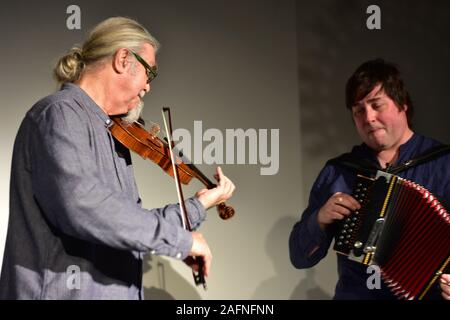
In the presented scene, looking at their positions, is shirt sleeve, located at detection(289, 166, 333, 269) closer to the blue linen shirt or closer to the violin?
the violin

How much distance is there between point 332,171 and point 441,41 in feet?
3.92

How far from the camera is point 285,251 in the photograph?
2.96 meters

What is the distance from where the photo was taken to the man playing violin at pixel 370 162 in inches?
81.9

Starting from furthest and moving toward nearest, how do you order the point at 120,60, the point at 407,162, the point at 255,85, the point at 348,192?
the point at 255,85 → the point at 348,192 → the point at 407,162 → the point at 120,60

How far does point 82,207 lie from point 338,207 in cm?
99

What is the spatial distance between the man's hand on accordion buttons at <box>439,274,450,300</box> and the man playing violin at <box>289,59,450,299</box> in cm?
23

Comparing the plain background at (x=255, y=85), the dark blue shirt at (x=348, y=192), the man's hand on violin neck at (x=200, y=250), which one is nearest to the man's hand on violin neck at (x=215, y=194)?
the man's hand on violin neck at (x=200, y=250)

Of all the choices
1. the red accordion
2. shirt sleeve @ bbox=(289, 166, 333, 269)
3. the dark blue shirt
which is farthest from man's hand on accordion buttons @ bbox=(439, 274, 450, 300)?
shirt sleeve @ bbox=(289, 166, 333, 269)

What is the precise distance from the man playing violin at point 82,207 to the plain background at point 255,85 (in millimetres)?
1102

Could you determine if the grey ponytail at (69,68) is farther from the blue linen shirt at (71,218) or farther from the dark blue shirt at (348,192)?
the dark blue shirt at (348,192)

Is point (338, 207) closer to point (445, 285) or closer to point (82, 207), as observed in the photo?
point (445, 285)

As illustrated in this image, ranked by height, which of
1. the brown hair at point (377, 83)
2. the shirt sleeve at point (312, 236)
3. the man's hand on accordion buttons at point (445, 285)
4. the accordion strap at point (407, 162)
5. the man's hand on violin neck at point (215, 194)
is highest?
the brown hair at point (377, 83)

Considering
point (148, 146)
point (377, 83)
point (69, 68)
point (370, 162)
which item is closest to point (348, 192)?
point (370, 162)

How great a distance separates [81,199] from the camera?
1.38 metres
